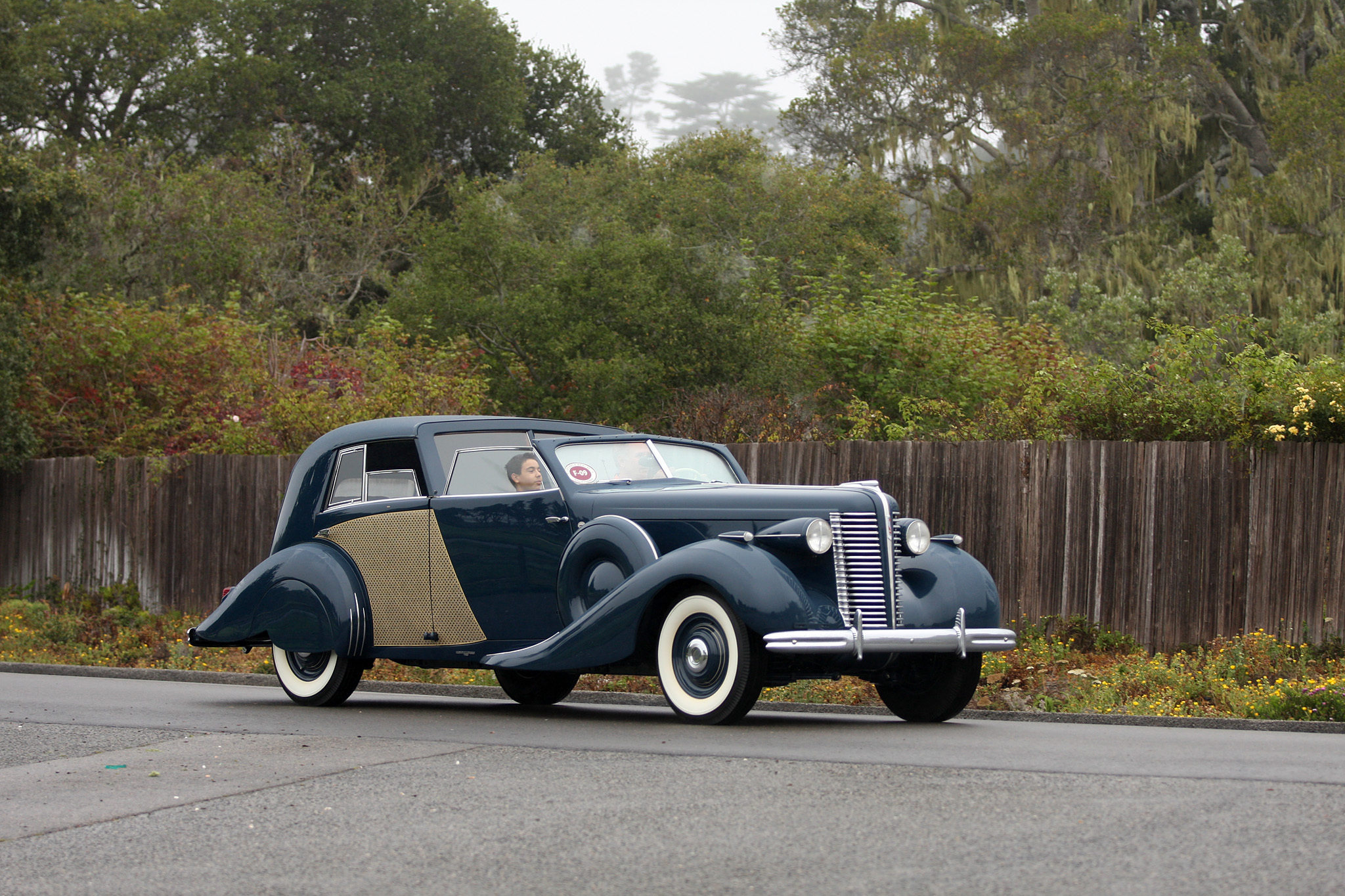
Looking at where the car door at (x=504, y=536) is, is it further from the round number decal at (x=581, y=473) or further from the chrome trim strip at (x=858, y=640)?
the chrome trim strip at (x=858, y=640)

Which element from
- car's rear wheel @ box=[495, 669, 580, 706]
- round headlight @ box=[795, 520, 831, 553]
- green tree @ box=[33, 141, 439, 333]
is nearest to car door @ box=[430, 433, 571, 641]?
car's rear wheel @ box=[495, 669, 580, 706]

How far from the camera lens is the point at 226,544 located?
725 inches

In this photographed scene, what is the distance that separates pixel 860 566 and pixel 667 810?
3.24m

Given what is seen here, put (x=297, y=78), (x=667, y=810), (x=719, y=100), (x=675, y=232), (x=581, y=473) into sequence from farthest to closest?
(x=719, y=100), (x=297, y=78), (x=675, y=232), (x=581, y=473), (x=667, y=810)

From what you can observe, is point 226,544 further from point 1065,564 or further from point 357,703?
point 1065,564

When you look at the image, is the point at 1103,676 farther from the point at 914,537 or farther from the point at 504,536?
the point at 504,536

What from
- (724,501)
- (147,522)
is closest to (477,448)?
(724,501)

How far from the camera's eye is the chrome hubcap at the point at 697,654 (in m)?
8.84

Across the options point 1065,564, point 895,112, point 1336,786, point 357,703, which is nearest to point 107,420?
point 357,703

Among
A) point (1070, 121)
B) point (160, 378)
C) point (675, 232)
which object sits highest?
point (1070, 121)

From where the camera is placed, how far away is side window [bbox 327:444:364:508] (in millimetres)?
11156

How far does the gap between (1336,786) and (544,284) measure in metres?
14.7

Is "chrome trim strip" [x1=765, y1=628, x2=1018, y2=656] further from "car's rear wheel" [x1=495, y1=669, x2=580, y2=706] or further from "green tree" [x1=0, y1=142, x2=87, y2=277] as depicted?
"green tree" [x1=0, y1=142, x2=87, y2=277]

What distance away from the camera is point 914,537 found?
9.26m
